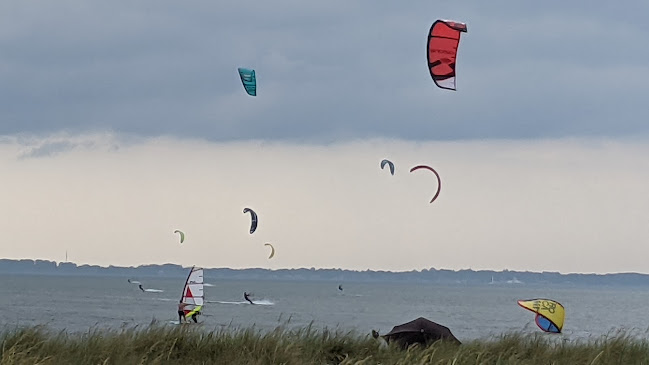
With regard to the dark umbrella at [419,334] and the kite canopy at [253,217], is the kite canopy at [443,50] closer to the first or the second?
the dark umbrella at [419,334]

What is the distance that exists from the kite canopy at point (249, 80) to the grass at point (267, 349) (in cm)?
1196

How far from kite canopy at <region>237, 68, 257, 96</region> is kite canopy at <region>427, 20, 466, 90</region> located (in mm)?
7459

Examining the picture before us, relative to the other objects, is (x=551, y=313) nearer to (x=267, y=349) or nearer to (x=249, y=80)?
(x=249, y=80)

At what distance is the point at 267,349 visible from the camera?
1066 centimetres

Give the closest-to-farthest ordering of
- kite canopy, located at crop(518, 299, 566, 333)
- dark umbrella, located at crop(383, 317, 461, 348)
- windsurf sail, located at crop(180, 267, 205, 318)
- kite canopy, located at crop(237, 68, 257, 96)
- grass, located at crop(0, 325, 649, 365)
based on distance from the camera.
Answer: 1. grass, located at crop(0, 325, 649, 365)
2. dark umbrella, located at crop(383, 317, 461, 348)
3. kite canopy, located at crop(237, 68, 257, 96)
4. kite canopy, located at crop(518, 299, 566, 333)
5. windsurf sail, located at crop(180, 267, 205, 318)

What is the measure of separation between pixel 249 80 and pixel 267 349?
13.9 metres

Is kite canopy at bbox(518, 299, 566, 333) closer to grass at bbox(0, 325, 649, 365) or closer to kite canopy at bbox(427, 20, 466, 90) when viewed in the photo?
kite canopy at bbox(427, 20, 466, 90)

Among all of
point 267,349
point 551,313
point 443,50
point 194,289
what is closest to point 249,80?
point 443,50

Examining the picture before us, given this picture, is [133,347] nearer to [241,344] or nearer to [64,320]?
[241,344]

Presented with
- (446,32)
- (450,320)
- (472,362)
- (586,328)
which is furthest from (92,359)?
(450,320)

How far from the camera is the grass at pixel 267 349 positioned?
32.4 feet

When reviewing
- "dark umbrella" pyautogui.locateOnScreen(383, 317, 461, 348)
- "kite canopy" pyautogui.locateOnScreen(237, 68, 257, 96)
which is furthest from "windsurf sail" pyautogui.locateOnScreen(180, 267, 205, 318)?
"dark umbrella" pyautogui.locateOnScreen(383, 317, 461, 348)

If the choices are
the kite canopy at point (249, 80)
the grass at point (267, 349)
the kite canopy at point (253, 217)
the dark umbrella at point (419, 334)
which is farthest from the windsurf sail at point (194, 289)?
the grass at point (267, 349)

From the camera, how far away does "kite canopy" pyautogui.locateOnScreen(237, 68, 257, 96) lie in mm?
23347
